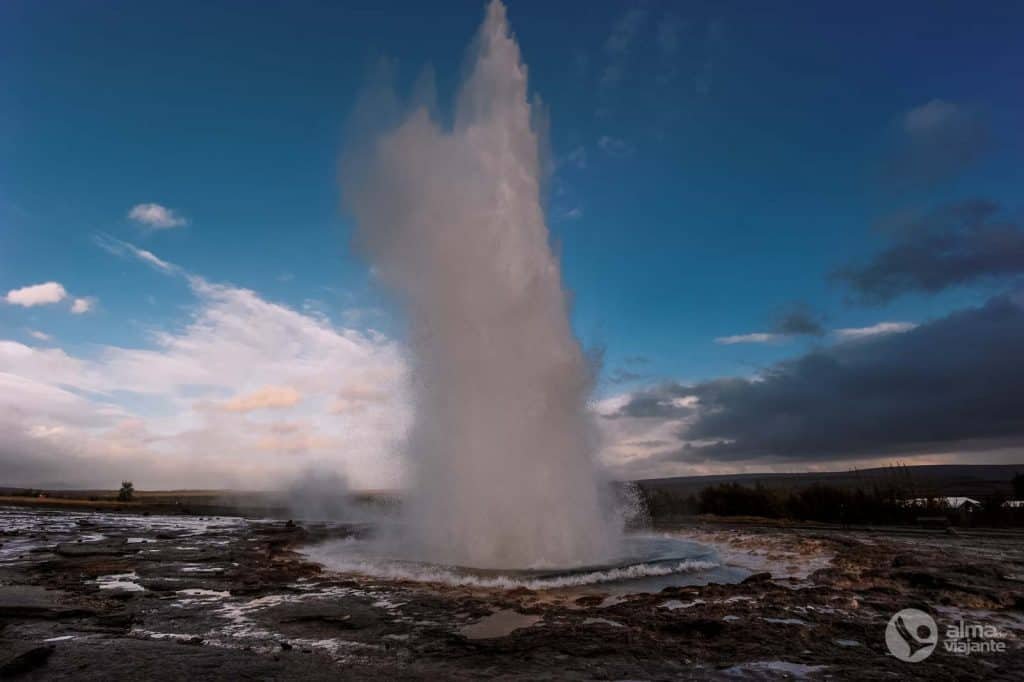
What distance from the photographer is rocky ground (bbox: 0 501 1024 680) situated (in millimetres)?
8031

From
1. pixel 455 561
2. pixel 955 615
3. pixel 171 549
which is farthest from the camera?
pixel 171 549

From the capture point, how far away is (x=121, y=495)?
105500mm

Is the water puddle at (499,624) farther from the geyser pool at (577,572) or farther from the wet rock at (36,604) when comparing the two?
the wet rock at (36,604)

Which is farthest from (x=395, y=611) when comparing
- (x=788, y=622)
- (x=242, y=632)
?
(x=788, y=622)

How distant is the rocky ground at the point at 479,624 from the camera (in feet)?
26.3

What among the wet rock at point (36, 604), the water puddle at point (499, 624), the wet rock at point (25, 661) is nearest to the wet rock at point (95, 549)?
the wet rock at point (36, 604)

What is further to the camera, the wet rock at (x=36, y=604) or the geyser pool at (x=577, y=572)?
the geyser pool at (x=577, y=572)

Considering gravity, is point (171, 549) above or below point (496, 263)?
below

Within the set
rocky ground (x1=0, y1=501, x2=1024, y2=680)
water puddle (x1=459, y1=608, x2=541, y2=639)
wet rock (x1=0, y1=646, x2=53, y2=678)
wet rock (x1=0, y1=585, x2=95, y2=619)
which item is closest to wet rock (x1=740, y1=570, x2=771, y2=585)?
rocky ground (x1=0, y1=501, x2=1024, y2=680)

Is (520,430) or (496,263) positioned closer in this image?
(520,430)

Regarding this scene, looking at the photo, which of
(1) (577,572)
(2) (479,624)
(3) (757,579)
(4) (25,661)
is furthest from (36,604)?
(3) (757,579)

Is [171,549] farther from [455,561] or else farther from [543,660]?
[543,660]

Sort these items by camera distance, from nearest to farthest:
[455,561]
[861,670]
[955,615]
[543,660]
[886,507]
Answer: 1. [861,670]
2. [543,660]
3. [955,615]
4. [455,561]
5. [886,507]

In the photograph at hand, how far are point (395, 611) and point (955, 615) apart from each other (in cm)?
1167
